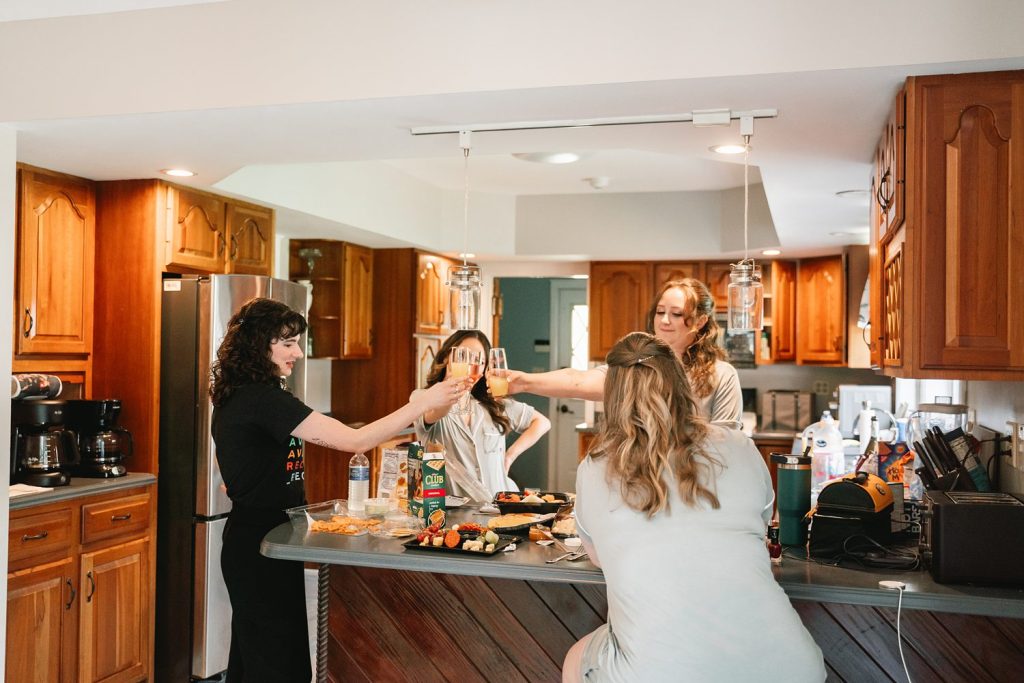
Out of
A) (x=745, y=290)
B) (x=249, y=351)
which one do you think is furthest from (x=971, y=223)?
(x=249, y=351)

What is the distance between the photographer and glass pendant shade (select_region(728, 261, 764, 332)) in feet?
9.39

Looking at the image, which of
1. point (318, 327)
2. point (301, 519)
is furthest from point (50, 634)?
point (318, 327)

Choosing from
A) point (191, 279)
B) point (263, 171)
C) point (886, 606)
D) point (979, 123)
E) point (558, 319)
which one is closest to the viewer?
point (886, 606)

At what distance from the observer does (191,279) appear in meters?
4.07

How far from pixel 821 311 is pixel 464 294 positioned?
4.08 meters

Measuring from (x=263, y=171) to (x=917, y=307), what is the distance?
10.4ft

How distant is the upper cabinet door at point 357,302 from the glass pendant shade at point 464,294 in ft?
9.47

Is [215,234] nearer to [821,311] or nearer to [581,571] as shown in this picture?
[581,571]

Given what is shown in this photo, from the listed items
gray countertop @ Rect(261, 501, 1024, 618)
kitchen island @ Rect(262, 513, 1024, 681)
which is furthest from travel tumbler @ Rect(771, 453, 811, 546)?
kitchen island @ Rect(262, 513, 1024, 681)

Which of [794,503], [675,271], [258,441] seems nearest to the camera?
[794,503]

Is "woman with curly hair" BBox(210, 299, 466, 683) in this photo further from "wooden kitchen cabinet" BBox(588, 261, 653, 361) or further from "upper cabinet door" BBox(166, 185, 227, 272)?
"wooden kitchen cabinet" BBox(588, 261, 653, 361)

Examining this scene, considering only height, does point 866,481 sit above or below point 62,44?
below

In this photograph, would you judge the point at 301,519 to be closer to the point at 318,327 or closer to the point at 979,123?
the point at 979,123

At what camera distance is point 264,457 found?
2.96 m
